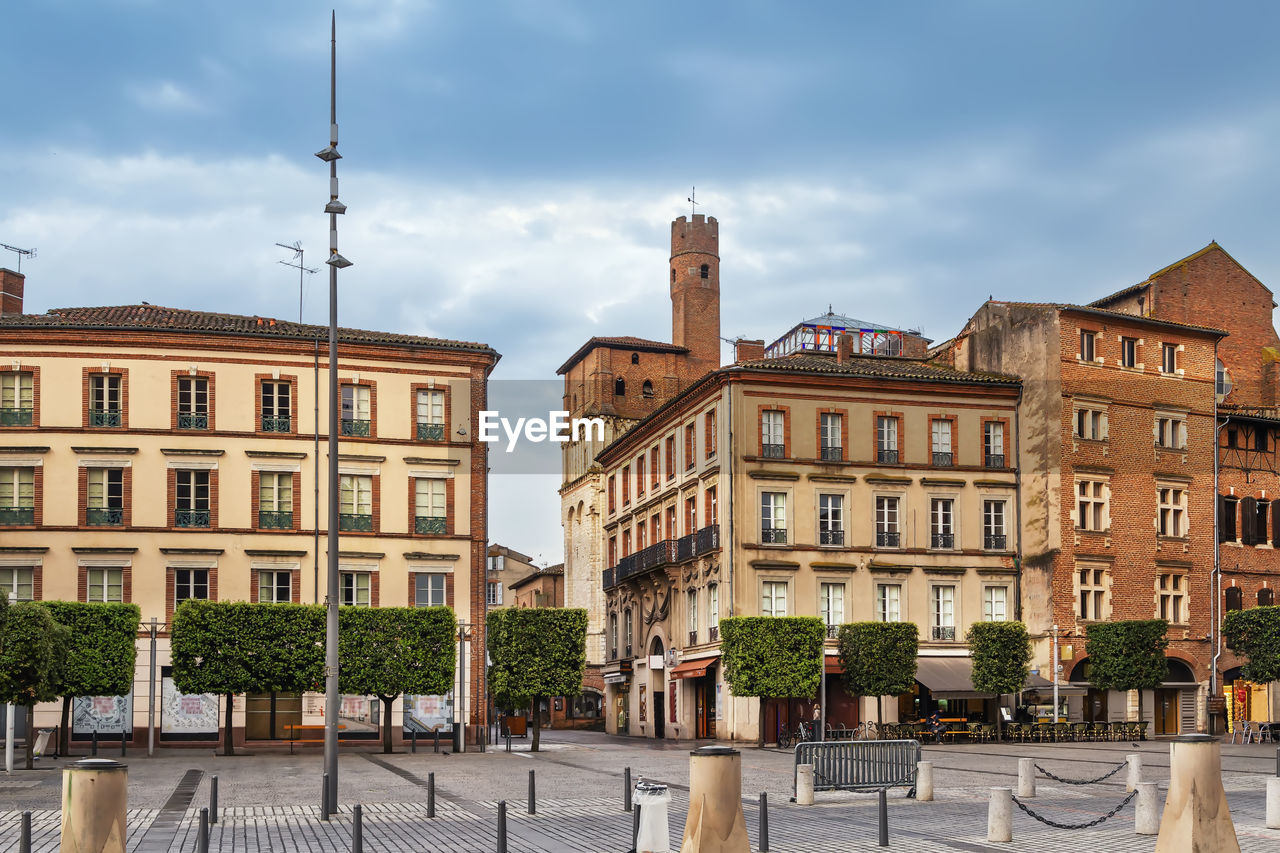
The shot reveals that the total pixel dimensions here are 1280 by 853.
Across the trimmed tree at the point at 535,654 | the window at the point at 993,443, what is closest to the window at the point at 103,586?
the trimmed tree at the point at 535,654

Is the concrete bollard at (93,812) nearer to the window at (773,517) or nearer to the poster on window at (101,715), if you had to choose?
the poster on window at (101,715)

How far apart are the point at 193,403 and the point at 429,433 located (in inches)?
312

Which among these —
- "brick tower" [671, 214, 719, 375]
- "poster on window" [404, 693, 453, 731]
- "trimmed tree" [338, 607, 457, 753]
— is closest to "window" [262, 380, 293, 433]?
"trimmed tree" [338, 607, 457, 753]

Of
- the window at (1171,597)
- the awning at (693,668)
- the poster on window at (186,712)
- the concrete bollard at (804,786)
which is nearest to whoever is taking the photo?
the concrete bollard at (804,786)

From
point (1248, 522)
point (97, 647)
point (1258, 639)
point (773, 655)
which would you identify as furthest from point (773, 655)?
point (1248, 522)

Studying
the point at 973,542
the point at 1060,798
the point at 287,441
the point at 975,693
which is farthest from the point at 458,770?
the point at 973,542

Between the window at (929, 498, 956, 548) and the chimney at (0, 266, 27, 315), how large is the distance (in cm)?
3648

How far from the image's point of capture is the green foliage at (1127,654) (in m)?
53.2

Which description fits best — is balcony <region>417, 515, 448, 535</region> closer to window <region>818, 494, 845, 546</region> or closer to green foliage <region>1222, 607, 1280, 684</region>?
window <region>818, 494, 845, 546</region>

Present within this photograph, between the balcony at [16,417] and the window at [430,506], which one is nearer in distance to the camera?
the balcony at [16,417]

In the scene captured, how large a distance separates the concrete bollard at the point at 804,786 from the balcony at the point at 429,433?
28.4 metres

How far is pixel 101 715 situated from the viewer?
46719mm

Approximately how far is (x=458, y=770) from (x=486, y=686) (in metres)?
15.7

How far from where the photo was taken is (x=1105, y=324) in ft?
187
